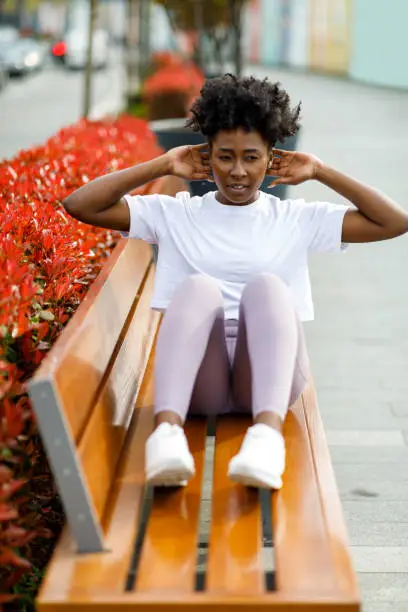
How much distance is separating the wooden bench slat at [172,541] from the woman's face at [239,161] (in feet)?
2.61

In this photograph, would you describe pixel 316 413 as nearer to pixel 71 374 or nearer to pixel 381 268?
pixel 71 374

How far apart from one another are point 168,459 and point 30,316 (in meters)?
0.65

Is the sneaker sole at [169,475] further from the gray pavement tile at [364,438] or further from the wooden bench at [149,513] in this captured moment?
the gray pavement tile at [364,438]

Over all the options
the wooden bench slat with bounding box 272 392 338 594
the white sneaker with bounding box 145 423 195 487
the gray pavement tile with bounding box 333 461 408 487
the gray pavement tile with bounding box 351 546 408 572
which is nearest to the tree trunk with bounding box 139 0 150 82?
the gray pavement tile with bounding box 333 461 408 487

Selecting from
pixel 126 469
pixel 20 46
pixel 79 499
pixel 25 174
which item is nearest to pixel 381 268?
pixel 25 174

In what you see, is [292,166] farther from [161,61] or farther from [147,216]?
[161,61]

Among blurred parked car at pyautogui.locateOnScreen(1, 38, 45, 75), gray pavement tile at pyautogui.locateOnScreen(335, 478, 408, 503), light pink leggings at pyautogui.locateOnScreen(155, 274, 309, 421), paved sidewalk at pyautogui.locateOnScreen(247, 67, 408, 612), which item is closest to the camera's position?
light pink leggings at pyautogui.locateOnScreen(155, 274, 309, 421)

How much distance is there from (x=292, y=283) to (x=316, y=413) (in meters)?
0.42

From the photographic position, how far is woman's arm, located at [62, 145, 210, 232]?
3154 mm

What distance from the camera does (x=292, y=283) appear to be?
10.3 ft

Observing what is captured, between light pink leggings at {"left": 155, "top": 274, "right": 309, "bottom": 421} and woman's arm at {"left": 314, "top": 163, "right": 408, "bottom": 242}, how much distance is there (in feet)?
1.40

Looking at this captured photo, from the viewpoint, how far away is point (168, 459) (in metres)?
2.53

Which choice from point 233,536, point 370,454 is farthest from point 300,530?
point 370,454

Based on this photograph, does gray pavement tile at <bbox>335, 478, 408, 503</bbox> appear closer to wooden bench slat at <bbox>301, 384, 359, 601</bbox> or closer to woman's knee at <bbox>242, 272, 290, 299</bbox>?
wooden bench slat at <bbox>301, 384, 359, 601</bbox>
